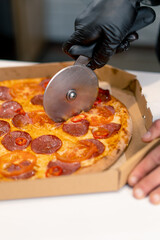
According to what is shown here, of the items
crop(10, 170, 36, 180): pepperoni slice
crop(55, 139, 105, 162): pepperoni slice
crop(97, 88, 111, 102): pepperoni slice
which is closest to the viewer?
crop(10, 170, 36, 180): pepperoni slice

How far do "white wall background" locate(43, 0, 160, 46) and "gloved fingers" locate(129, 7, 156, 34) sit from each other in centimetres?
292

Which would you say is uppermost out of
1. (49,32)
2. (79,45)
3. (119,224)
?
(79,45)

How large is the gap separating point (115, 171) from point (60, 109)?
2.04 ft

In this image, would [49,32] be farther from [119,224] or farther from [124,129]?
[119,224]

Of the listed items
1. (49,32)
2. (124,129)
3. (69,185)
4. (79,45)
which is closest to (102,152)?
(124,129)

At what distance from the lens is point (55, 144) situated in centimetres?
159

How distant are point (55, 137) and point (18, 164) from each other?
0.27 m

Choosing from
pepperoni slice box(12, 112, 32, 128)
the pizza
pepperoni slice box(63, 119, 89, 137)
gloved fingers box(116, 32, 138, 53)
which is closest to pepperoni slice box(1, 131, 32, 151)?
the pizza

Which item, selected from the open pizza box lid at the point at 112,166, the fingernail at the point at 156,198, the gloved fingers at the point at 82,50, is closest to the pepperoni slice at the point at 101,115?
the open pizza box lid at the point at 112,166

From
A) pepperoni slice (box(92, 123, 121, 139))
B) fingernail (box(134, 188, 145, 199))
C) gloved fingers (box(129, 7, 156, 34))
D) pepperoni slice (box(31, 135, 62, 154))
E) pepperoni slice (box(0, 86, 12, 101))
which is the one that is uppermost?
gloved fingers (box(129, 7, 156, 34))

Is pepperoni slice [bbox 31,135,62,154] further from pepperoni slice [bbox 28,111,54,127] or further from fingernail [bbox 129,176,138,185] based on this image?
fingernail [bbox 129,176,138,185]

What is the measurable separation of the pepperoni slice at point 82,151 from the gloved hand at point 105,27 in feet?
1.38

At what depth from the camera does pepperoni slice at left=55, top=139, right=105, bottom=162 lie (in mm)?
1491

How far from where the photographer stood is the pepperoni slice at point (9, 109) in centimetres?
187
